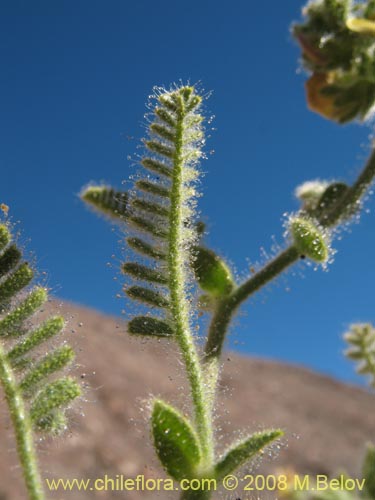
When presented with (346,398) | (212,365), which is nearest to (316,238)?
(212,365)

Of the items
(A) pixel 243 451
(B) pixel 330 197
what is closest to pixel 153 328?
(A) pixel 243 451

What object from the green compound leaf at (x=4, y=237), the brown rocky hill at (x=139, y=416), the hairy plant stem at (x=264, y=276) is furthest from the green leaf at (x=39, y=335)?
the brown rocky hill at (x=139, y=416)

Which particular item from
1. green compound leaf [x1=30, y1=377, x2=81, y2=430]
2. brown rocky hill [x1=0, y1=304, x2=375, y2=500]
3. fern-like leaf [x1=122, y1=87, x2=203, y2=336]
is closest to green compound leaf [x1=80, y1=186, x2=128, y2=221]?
fern-like leaf [x1=122, y1=87, x2=203, y2=336]

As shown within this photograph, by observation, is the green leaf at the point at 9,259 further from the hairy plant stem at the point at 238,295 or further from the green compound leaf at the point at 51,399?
the hairy plant stem at the point at 238,295

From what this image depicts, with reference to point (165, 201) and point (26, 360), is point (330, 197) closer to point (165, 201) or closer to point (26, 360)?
point (165, 201)

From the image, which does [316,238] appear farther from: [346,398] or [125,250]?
[346,398]

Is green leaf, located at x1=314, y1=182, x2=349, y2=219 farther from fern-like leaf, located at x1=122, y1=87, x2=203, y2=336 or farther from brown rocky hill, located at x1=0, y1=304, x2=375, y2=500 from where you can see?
brown rocky hill, located at x1=0, y1=304, x2=375, y2=500
